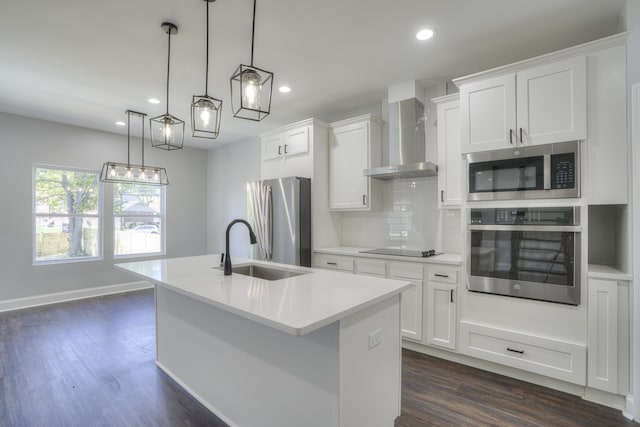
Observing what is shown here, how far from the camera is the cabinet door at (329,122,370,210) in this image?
3715 millimetres

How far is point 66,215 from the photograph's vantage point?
4.94 m

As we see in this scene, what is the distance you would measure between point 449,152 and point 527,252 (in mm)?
1183

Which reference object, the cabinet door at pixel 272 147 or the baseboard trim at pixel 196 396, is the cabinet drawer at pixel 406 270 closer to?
the baseboard trim at pixel 196 396

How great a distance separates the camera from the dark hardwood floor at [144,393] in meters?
2.04

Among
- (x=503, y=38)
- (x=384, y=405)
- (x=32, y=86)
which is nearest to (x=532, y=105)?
(x=503, y=38)

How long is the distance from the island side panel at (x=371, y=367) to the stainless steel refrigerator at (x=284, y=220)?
203 cm

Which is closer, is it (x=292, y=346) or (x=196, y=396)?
(x=292, y=346)

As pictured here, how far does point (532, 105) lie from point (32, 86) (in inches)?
199

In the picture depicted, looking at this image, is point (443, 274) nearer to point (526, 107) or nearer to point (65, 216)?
point (526, 107)

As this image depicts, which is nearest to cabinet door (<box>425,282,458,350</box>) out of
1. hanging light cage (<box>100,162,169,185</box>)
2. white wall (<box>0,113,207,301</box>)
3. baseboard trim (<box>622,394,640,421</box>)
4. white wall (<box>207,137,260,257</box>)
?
baseboard trim (<box>622,394,640,421</box>)

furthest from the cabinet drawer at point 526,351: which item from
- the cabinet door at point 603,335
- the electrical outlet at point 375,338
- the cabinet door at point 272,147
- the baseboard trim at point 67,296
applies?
the baseboard trim at point 67,296

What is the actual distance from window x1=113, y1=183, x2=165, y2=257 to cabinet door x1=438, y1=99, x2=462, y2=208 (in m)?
5.10

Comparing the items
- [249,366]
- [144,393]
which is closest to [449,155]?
[249,366]

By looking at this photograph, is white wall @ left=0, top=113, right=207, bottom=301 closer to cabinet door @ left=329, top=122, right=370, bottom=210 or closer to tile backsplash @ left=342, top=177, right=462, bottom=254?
cabinet door @ left=329, top=122, right=370, bottom=210
